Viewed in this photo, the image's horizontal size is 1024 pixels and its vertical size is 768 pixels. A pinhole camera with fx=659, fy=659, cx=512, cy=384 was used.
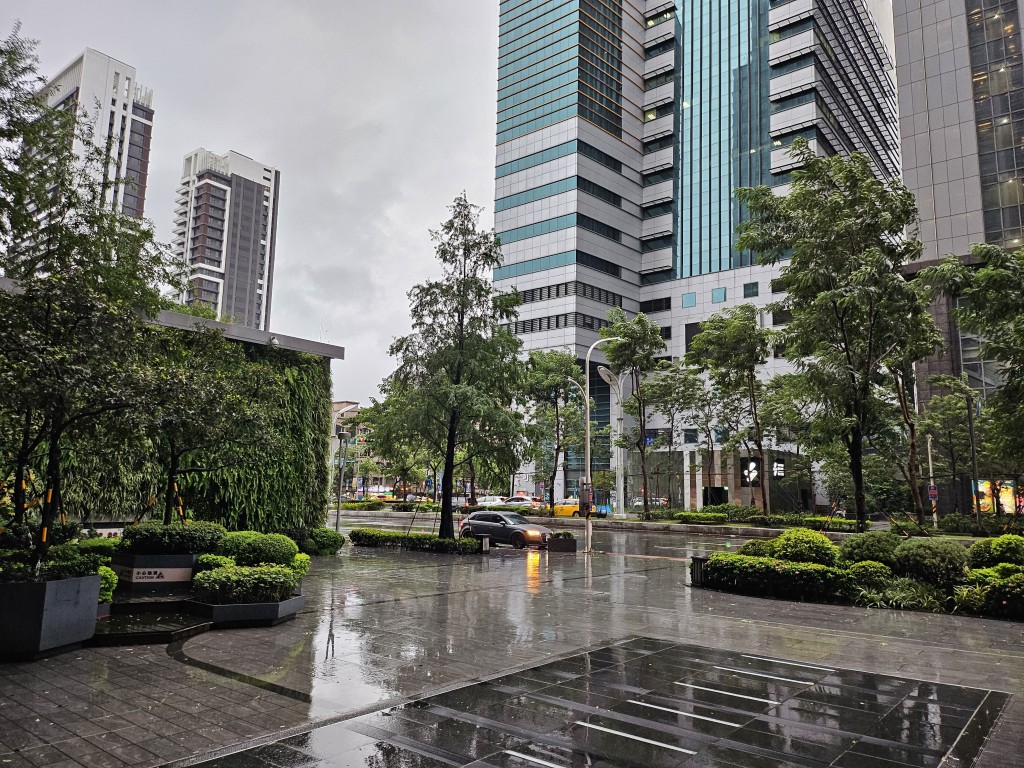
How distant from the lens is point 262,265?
6353 inches

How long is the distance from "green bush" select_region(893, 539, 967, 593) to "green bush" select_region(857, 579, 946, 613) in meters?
0.28

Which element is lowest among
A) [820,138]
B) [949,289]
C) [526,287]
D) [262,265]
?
[949,289]

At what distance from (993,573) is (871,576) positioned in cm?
217

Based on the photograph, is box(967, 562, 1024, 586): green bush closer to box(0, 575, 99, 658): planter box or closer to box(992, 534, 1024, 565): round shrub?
box(992, 534, 1024, 565): round shrub

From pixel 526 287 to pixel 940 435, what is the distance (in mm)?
46570

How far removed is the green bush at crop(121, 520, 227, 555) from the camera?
508 inches

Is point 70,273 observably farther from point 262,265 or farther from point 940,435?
point 262,265

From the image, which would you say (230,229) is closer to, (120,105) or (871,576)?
(120,105)

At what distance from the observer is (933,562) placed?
45.9 feet

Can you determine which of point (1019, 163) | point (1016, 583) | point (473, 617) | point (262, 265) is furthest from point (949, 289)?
point (262, 265)

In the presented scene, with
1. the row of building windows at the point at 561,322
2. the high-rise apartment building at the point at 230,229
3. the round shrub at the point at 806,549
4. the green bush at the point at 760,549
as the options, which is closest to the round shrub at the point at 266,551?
the green bush at the point at 760,549

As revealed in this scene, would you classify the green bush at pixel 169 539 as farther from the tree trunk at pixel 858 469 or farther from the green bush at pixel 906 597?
the tree trunk at pixel 858 469

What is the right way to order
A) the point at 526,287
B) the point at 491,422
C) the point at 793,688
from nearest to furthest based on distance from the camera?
the point at 793,688 → the point at 491,422 → the point at 526,287

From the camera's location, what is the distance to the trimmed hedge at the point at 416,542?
24.3 meters
